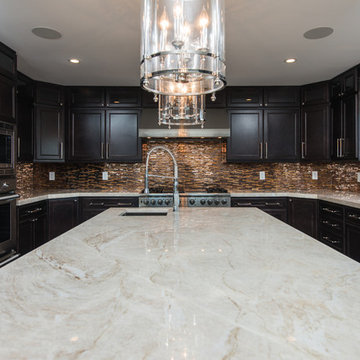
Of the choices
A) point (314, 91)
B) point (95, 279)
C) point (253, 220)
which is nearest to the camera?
point (95, 279)

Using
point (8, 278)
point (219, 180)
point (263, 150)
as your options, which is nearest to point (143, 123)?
point (219, 180)

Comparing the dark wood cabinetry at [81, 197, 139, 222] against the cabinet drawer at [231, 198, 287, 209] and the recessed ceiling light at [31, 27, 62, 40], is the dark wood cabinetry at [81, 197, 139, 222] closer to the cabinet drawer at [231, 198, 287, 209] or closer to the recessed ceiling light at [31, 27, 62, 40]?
the cabinet drawer at [231, 198, 287, 209]

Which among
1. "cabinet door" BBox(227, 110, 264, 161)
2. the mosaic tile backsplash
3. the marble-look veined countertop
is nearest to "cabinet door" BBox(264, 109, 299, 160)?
"cabinet door" BBox(227, 110, 264, 161)

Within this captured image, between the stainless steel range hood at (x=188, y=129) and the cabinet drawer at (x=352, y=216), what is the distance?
181cm

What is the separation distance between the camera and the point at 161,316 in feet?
2.24

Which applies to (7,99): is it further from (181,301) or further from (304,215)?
(304,215)

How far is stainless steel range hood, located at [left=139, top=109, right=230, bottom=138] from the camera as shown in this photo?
13.7 feet

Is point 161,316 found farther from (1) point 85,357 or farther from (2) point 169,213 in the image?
(2) point 169,213

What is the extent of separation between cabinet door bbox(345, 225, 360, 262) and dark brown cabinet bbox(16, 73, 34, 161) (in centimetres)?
390

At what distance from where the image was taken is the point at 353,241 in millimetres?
3062

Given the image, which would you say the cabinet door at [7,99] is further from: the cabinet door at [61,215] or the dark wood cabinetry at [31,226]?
the cabinet door at [61,215]

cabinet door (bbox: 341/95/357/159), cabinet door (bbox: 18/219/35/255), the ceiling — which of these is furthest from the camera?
cabinet door (bbox: 341/95/357/159)

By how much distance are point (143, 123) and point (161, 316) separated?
379 centimetres

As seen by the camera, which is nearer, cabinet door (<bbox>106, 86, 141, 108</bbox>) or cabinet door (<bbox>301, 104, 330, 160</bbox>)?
cabinet door (<bbox>301, 104, 330, 160</bbox>)
